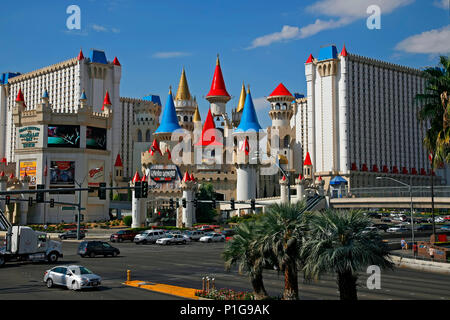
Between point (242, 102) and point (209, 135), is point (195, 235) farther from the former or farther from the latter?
point (242, 102)

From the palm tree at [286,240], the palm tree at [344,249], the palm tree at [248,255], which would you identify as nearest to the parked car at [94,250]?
the palm tree at [248,255]

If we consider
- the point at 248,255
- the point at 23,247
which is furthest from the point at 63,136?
the point at 248,255

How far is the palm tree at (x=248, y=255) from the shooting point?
719 inches

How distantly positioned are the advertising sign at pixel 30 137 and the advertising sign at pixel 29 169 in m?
2.78

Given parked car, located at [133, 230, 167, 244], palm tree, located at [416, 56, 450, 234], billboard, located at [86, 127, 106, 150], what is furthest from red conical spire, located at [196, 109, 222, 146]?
palm tree, located at [416, 56, 450, 234]

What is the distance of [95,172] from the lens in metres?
92.3

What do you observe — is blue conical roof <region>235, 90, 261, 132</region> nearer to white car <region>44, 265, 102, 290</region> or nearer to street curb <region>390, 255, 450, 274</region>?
street curb <region>390, 255, 450, 274</region>

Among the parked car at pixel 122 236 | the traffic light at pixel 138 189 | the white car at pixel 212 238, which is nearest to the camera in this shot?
the traffic light at pixel 138 189

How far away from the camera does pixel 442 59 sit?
28.2 meters

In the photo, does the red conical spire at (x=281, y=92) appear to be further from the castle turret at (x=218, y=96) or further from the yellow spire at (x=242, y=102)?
the yellow spire at (x=242, y=102)

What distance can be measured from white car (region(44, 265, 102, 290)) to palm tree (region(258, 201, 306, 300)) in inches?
351

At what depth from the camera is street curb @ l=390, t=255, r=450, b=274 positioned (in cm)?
3447

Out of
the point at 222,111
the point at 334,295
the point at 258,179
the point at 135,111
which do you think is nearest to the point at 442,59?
the point at 334,295
